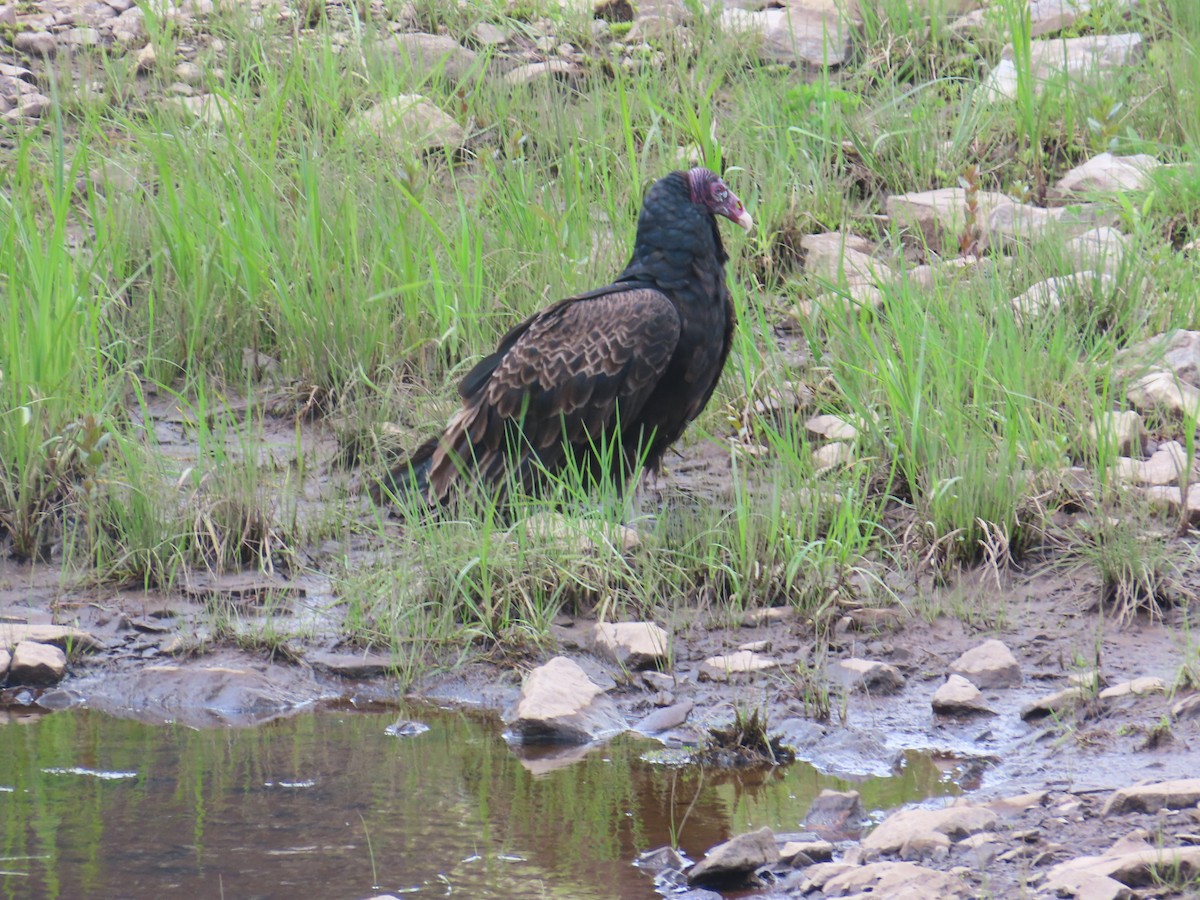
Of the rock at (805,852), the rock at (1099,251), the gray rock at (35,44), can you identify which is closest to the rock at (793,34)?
the rock at (1099,251)

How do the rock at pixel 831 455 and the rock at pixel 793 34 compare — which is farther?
the rock at pixel 793 34

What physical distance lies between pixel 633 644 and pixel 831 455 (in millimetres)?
1162

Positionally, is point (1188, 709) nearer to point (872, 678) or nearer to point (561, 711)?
point (872, 678)

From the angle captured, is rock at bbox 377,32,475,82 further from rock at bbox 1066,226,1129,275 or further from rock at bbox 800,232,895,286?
rock at bbox 1066,226,1129,275

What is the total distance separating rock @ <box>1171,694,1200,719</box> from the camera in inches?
136

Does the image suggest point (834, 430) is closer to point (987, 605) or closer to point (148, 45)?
point (987, 605)

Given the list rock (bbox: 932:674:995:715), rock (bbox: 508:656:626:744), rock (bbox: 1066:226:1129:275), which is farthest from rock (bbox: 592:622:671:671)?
rock (bbox: 1066:226:1129:275)

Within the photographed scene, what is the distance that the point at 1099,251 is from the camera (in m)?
5.62

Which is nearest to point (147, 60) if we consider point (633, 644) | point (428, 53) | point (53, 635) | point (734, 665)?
point (428, 53)

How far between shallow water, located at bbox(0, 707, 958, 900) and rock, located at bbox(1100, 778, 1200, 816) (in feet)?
1.40

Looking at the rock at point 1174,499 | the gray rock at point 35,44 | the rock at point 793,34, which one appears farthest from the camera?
the gray rock at point 35,44

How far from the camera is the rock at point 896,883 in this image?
260 cm

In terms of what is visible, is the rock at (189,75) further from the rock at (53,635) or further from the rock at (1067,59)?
the rock at (53,635)

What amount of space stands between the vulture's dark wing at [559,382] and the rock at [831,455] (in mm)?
568
